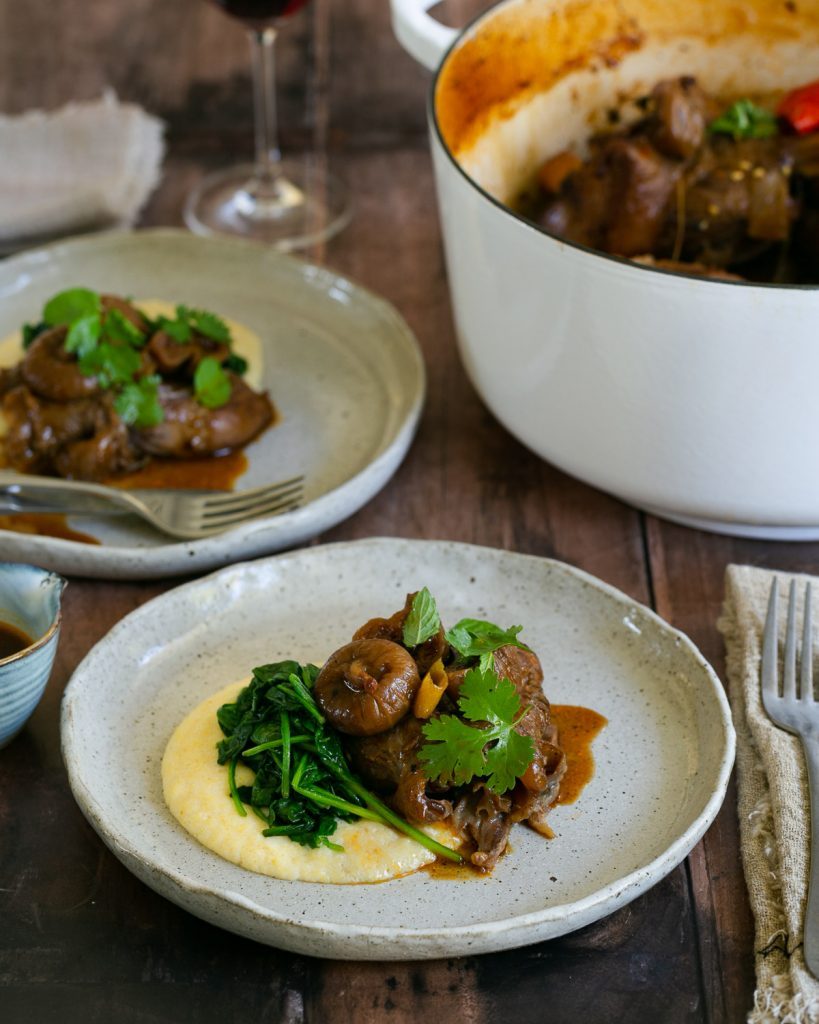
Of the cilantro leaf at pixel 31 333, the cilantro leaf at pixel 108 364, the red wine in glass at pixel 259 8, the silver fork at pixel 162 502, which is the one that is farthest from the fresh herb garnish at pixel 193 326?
the red wine in glass at pixel 259 8

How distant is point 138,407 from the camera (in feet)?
9.04

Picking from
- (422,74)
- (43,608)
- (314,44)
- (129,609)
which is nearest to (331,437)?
(129,609)

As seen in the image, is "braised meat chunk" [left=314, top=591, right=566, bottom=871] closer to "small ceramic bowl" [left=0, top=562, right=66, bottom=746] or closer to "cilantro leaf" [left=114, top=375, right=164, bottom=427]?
"small ceramic bowl" [left=0, top=562, right=66, bottom=746]

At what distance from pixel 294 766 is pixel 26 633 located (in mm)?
532

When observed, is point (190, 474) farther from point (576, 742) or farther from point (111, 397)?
point (576, 742)

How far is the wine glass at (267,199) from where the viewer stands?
3.71 meters

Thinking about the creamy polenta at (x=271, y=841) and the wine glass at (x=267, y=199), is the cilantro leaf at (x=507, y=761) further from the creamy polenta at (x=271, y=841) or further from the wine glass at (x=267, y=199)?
the wine glass at (x=267, y=199)

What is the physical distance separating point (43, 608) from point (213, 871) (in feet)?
1.74

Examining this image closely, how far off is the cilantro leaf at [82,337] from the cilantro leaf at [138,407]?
0.11 m

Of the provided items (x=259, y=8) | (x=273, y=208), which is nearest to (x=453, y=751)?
(x=259, y=8)

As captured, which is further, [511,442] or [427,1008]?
[511,442]

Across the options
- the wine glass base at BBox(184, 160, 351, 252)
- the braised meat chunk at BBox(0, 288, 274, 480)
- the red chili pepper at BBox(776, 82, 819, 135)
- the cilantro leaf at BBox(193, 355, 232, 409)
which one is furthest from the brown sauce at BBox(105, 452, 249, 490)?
the red chili pepper at BBox(776, 82, 819, 135)

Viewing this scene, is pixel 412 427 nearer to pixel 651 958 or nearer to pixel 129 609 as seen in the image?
pixel 129 609

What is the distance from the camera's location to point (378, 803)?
1.95m
